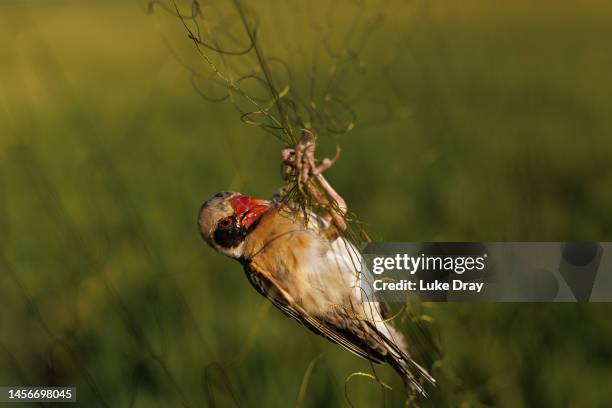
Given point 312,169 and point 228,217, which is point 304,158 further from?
point 228,217

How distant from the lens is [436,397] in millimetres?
1921

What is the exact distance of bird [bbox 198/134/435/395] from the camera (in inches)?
66.5

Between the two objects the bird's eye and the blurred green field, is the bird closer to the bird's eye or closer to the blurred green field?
the bird's eye

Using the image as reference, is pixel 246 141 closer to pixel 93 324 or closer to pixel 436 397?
pixel 93 324

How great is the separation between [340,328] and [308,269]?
16cm

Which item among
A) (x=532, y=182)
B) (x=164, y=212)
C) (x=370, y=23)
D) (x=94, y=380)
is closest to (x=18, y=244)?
(x=164, y=212)

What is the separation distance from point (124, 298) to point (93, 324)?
0.12 meters

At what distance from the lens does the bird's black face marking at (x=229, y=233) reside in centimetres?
170

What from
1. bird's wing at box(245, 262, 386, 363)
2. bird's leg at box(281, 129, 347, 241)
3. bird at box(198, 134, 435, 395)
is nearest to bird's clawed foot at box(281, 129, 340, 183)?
bird's leg at box(281, 129, 347, 241)

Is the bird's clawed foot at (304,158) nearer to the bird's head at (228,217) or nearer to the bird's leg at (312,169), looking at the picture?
the bird's leg at (312,169)

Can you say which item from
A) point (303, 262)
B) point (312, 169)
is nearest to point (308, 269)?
point (303, 262)

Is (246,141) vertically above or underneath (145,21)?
underneath

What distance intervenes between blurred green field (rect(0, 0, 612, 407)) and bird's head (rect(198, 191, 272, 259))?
0.23m

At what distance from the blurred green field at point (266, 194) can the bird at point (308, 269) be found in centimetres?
21
